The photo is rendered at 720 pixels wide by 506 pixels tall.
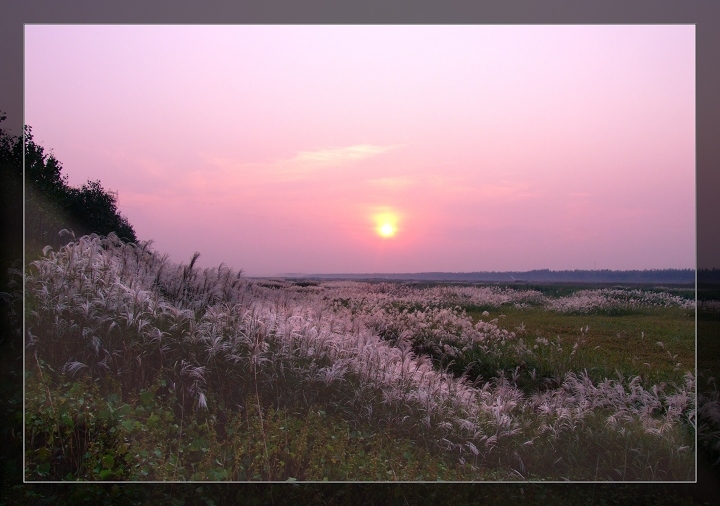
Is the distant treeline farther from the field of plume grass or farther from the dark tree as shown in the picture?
the dark tree

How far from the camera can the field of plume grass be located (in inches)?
219

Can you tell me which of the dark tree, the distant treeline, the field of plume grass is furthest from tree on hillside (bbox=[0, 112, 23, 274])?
the distant treeline

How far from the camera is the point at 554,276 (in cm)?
593

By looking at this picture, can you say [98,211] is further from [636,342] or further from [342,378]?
[636,342]

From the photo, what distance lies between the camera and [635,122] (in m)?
5.91

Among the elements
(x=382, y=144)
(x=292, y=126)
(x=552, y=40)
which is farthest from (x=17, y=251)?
(x=552, y=40)

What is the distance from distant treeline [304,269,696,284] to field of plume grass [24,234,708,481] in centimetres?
9

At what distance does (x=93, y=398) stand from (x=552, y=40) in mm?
4997

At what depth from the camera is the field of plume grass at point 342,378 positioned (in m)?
5.56

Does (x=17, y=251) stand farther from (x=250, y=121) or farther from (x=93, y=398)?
(x=250, y=121)

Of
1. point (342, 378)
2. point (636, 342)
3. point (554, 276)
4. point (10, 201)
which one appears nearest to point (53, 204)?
point (10, 201)

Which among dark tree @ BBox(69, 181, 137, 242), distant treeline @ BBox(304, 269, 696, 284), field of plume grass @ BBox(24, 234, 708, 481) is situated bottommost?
field of plume grass @ BBox(24, 234, 708, 481)

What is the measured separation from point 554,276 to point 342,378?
2.08 metres

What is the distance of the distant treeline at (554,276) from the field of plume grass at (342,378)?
9 centimetres
